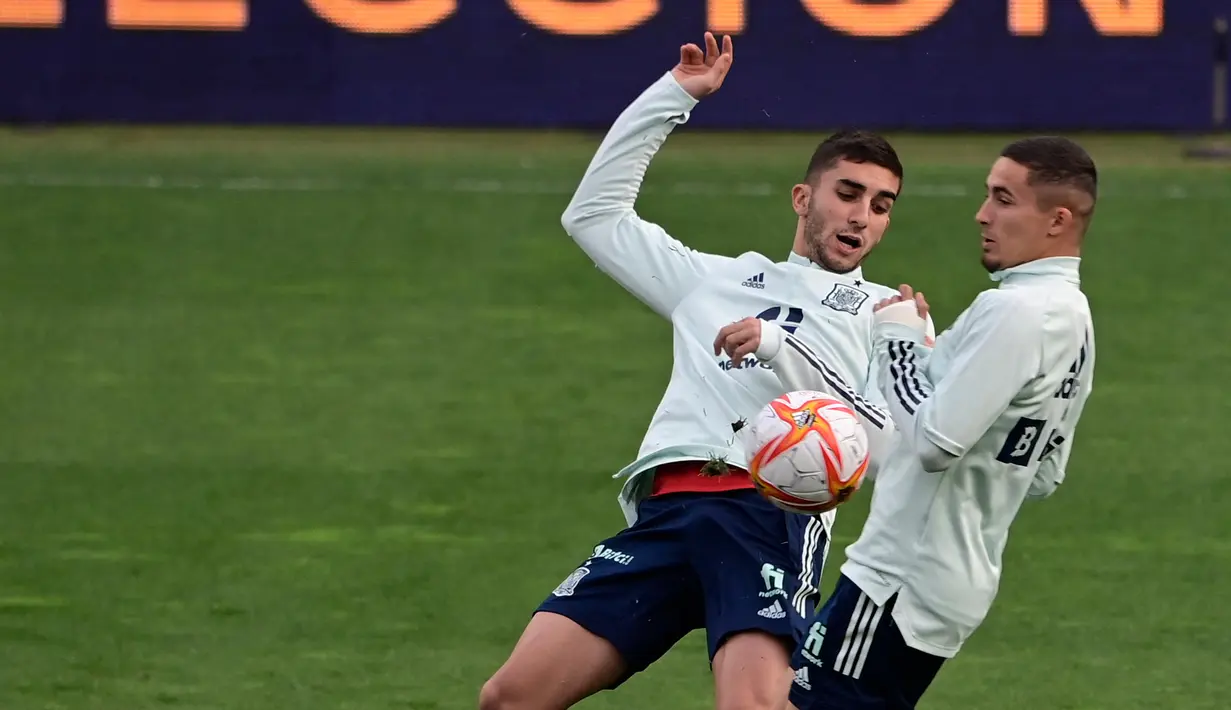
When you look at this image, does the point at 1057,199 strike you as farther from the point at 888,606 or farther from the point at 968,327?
the point at 888,606

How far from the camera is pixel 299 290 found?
13.4 m

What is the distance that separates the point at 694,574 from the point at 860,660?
34.8 inches

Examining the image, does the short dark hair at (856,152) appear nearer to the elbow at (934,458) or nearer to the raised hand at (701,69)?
the raised hand at (701,69)

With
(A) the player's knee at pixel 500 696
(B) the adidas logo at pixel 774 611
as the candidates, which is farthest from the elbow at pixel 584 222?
(A) the player's knee at pixel 500 696

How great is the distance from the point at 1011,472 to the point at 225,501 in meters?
5.06

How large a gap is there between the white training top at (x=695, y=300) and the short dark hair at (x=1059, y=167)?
0.93m

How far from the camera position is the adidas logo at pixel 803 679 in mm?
5004

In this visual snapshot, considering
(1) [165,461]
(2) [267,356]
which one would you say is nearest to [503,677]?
(1) [165,461]

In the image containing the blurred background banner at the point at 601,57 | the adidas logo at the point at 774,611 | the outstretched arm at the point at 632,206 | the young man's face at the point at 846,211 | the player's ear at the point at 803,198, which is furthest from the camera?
the blurred background banner at the point at 601,57

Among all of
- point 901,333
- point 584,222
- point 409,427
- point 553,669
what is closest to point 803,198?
point 584,222

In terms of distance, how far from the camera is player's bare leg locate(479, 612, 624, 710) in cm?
550

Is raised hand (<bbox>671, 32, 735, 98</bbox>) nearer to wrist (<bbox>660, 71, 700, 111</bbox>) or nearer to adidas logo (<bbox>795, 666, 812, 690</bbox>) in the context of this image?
wrist (<bbox>660, 71, 700, 111</bbox>)

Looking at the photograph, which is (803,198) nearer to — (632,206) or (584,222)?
(632,206)

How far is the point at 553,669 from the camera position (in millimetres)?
5527
